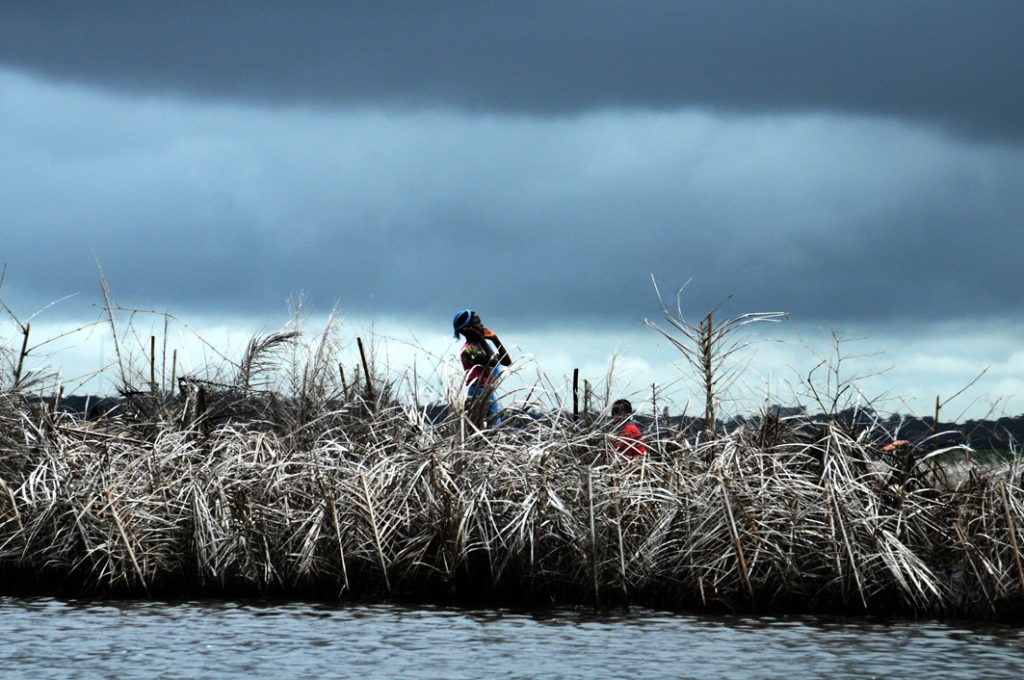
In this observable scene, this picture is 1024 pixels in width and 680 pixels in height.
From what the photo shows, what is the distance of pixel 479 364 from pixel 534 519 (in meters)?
3.20

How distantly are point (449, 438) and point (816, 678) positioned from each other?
230 inches

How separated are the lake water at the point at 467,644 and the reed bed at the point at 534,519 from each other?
67 centimetres

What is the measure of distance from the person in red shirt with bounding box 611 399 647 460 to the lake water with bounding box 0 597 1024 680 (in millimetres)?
2210

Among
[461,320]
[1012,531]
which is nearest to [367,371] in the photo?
[461,320]

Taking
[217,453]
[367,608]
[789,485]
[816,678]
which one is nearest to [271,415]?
[217,453]

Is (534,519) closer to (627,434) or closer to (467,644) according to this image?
(627,434)

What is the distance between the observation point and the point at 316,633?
43.5 ft

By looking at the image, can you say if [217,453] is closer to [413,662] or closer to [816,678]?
[413,662]

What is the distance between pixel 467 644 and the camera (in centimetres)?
1270

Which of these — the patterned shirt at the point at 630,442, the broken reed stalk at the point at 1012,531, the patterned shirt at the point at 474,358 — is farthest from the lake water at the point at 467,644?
the patterned shirt at the point at 474,358

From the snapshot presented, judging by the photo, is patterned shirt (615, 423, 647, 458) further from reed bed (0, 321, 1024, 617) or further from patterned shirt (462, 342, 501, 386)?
patterned shirt (462, 342, 501, 386)

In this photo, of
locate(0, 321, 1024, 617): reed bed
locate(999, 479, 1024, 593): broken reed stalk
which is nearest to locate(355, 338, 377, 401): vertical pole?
locate(0, 321, 1024, 617): reed bed

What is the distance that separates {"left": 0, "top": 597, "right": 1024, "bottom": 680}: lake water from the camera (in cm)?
1144

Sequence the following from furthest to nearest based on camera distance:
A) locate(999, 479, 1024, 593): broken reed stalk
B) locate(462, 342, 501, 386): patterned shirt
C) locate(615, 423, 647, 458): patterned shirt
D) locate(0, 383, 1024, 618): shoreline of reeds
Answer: locate(462, 342, 501, 386): patterned shirt < locate(615, 423, 647, 458): patterned shirt < locate(0, 383, 1024, 618): shoreline of reeds < locate(999, 479, 1024, 593): broken reed stalk
